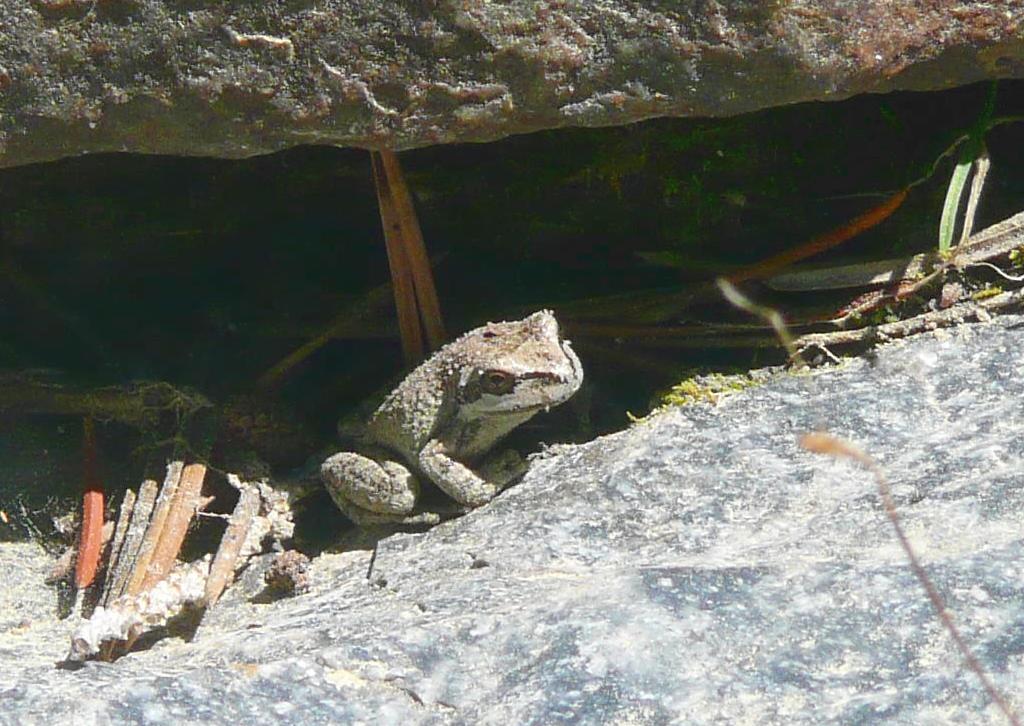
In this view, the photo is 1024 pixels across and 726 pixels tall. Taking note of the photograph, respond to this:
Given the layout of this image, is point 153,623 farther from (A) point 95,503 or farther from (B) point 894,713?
(B) point 894,713

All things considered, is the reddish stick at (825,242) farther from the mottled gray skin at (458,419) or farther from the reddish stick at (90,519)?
the reddish stick at (90,519)

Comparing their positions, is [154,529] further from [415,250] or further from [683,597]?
[683,597]

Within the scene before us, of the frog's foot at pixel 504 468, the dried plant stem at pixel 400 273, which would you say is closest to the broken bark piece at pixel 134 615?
the frog's foot at pixel 504 468

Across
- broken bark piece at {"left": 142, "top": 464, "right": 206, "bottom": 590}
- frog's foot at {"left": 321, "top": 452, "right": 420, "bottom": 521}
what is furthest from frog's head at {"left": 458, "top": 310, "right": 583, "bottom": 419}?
broken bark piece at {"left": 142, "top": 464, "right": 206, "bottom": 590}

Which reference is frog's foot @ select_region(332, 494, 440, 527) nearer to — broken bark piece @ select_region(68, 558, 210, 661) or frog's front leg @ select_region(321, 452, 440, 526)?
frog's front leg @ select_region(321, 452, 440, 526)

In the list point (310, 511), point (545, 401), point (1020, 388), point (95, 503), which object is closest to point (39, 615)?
point (95, 503)

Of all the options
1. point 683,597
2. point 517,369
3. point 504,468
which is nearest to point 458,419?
point 504,468
